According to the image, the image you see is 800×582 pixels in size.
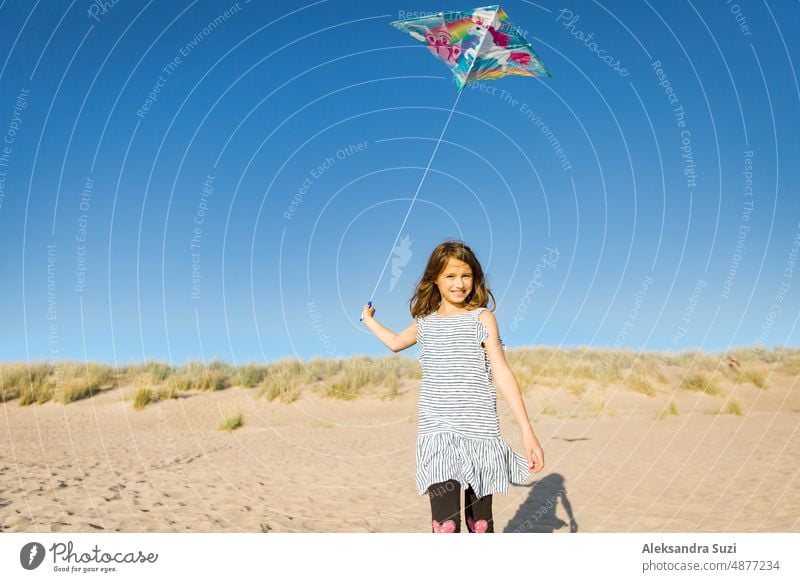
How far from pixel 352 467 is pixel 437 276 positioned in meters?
8.60

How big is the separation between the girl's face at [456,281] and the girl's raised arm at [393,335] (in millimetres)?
388

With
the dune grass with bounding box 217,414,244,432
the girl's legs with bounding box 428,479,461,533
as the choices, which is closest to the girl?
the girl's legs with bounding box 428,479,461,533

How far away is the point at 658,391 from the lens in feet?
77.2

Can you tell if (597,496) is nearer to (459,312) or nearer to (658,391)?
(459,312)

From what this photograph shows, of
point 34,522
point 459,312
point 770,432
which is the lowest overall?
point 770,432

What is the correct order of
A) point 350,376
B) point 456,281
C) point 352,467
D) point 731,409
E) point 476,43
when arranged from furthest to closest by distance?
point 350,376
point 731,409
point 352,467
point 476,43
point 456,281

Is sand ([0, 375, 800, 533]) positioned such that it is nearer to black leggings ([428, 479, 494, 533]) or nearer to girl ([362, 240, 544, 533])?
black leggings ([428, 479, 494, 533])

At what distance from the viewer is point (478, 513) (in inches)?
191

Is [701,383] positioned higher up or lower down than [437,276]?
lower down

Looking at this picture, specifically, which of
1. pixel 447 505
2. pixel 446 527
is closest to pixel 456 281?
pixel 447 505

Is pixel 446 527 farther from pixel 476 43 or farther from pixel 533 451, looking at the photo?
pixel 476 43
